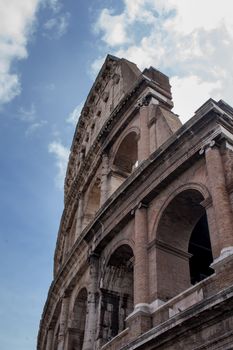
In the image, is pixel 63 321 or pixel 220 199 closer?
pixel 220 199

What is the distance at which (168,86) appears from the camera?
16016mm

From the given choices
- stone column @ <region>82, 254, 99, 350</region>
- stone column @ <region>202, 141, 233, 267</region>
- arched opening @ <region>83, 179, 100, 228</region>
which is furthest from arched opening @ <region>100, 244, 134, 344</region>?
arched opening @ <region>83, 179, 100, 228</region>

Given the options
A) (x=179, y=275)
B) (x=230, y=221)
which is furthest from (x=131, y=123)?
(x=230, y=221)

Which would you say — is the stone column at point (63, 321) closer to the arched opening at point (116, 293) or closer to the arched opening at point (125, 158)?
the arched opening at point (116, 293)

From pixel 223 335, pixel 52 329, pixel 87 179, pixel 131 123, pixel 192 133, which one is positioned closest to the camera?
pixel 223 335

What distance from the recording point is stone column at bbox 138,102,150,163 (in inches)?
536

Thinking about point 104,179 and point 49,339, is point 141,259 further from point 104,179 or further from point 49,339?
point 49,339

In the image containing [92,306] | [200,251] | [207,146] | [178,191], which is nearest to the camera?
[207,146]

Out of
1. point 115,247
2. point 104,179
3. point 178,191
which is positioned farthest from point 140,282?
point 104,179

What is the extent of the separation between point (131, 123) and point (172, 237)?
237 inches

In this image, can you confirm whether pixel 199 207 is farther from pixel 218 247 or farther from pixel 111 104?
pixel 111 104

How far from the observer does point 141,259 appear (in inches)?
414

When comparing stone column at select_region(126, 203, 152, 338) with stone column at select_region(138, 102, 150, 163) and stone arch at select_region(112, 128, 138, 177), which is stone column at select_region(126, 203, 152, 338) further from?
stone arch at select_region(112, 128, 138, 177)

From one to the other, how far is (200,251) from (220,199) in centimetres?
525
